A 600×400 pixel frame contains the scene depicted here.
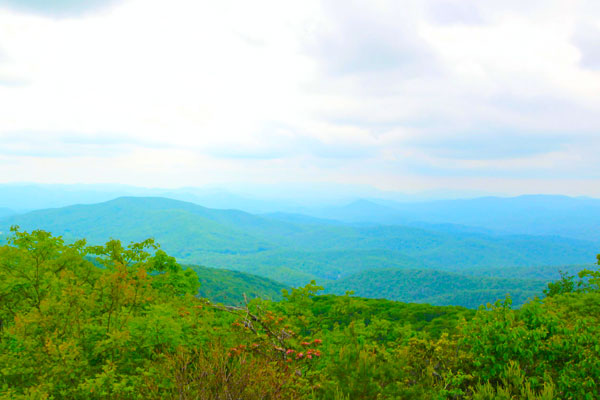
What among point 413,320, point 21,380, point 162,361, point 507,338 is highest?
point 507,338

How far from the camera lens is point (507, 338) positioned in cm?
770

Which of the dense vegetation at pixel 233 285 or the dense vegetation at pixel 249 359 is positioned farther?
the dense vegetation at pixel 233 285

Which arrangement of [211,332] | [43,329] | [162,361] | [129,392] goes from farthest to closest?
[211,332]
[43,329]
[162,361]
[129,392]

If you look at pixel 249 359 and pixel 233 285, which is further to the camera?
pixel 233 285

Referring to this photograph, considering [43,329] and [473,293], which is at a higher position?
[43,329]

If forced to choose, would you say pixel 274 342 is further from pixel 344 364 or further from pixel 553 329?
pixel 553 329

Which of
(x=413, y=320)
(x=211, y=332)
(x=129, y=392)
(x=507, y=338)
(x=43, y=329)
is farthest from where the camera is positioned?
(x=413, y=320)

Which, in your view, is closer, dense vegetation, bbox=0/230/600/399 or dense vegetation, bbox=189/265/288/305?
dense vegetation, bbox=0/230/600/399

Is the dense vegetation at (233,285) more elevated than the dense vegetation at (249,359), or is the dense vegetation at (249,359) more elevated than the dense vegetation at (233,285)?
the dense vegetation at (249,359)

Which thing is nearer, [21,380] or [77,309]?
[21,380]

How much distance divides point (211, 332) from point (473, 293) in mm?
200339

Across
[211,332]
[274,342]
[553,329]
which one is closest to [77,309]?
[211,332]

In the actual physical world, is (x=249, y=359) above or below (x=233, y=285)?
above

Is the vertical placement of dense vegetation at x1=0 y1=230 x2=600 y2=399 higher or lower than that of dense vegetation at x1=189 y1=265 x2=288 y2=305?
higher
